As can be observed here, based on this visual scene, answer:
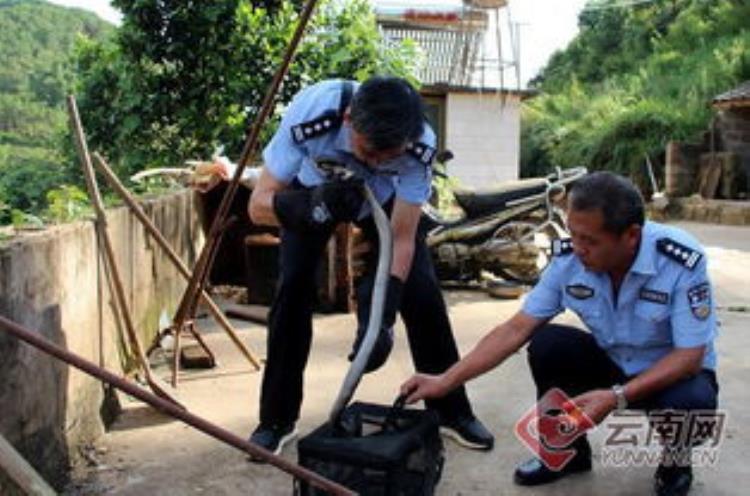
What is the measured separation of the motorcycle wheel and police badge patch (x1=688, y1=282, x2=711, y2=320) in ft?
14.9

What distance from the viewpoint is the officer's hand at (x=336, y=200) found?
271 cm

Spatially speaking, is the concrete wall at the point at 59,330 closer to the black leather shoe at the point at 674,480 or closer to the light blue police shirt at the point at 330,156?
the light blue police shirt at the point at 330,156

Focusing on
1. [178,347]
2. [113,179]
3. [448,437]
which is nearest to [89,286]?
[113,179]

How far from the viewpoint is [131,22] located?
7801 mm

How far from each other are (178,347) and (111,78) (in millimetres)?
4212

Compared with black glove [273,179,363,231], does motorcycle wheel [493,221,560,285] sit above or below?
below

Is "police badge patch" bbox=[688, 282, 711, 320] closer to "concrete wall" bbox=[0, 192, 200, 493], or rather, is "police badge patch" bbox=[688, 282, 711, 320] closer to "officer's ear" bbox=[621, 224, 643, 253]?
"officer's ear" bbox=[621, 224, 643, 253]

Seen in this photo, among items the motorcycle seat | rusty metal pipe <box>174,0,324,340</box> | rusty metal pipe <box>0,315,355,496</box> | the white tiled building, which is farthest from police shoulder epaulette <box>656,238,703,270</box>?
the white tiled building

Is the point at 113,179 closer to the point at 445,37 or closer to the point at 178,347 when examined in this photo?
the point at 178,347

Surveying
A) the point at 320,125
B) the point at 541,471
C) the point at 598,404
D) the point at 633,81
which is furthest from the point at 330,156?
the point at 633,81

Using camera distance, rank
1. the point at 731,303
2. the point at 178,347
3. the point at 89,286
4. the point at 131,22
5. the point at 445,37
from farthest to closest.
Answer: the point at 445,37 < the point at 131,22 < the point at 731,303 < the point at 178,347 < the point at 89,286

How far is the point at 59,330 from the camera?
3.14 meters

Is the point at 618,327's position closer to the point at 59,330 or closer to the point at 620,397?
the point at 620,397

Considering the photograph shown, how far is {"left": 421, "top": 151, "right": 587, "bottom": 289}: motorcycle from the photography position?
7309mm
